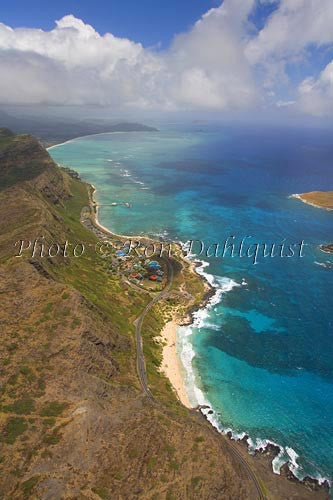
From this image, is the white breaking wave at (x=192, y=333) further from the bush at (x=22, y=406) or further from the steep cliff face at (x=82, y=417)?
the bush at (x=22, y=406)

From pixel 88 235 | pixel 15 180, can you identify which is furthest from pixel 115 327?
pixel 15 180

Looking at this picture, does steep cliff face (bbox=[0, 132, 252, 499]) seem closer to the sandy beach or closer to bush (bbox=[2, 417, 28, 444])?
bush (bbox=[2, 417, 28, 444])

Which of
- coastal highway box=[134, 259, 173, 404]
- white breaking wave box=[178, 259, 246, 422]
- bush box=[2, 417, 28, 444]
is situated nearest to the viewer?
bush box=[2, 417, 28, 444]

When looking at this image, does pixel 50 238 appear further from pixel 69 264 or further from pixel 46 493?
pixel 46 493

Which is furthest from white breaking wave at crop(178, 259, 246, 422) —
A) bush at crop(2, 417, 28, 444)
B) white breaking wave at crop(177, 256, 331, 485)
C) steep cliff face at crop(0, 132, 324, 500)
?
bush at crop(2, 417, 28, 444)

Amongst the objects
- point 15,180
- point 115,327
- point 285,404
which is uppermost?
point 15,180

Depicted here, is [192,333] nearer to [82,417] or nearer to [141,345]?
[141,345]
